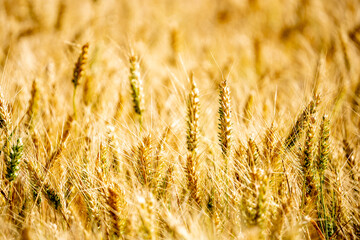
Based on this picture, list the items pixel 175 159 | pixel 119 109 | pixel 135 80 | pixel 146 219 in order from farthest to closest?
pixel 119 109 → pixel 135 80 → pixel 175 159 → pixel 146 219

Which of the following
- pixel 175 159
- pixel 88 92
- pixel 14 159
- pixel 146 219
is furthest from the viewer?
pixel 88 92

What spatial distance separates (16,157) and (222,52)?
2151 millimetres

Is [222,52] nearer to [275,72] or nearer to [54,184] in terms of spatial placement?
[275,72]

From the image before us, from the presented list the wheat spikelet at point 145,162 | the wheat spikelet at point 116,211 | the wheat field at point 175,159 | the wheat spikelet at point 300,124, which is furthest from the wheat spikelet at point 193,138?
the wheat spikelet at point 300,124

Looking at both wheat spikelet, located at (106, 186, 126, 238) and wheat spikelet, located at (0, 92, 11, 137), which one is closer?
wheat spikelet, located at (106, 186, 126, 238)

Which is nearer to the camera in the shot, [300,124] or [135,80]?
[300,124]

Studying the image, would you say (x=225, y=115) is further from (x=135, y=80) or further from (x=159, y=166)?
(x=135, y=80)

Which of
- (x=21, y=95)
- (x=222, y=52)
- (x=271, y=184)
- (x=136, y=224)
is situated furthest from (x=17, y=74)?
(x=222, y=52)

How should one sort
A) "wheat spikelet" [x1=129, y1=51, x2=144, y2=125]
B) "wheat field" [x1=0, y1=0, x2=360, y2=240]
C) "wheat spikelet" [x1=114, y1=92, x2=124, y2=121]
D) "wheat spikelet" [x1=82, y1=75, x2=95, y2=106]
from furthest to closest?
"wheat spikelet" [x1=82, y1=75, x2=95, y2=106] → "wheat spikelet" [x1=114, y1=92, x2=124, y2=121] → "wheat spikelet" [x1=129, y1=51, x2=144, y2=125] → "wheat field" [x1=0, y1=0, x2=360, y2=240]

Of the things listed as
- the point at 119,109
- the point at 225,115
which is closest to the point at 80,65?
the point at 119,109

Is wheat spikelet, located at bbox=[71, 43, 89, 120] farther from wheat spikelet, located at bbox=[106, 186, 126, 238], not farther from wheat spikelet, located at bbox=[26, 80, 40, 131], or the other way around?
wheat spikelet, located at bbox=[106, 186, 126, 238]

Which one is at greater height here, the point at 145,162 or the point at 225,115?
the point at 225,115

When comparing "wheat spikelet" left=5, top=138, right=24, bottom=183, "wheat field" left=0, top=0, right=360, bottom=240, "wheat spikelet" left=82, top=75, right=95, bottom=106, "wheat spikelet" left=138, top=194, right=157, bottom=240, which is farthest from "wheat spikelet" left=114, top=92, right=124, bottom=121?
"wheat spikelet" left=138, top=194, right=157, bottom=240

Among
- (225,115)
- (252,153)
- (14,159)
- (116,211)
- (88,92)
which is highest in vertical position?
(88,92)
